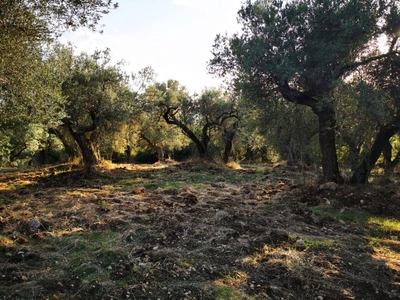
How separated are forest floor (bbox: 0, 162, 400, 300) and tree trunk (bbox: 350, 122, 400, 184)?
431mm

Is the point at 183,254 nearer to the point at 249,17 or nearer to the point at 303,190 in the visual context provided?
the point at 303,190

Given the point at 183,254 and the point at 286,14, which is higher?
the point at 286,14

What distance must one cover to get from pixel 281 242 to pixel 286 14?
7493 millimetres

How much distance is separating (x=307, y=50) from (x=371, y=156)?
447cm

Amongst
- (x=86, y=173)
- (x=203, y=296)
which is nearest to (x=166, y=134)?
(x=86, y=173)

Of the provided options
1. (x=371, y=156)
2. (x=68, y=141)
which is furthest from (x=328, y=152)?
(x=68, y=141)

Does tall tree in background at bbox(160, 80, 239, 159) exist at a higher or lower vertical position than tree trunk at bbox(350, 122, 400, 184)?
higher

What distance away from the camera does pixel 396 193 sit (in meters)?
9.48

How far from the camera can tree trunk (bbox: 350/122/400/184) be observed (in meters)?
10.2

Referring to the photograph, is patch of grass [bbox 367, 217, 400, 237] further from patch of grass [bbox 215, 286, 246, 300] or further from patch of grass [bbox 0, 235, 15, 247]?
patch of grass [bbox 0, 235, 15, 247]

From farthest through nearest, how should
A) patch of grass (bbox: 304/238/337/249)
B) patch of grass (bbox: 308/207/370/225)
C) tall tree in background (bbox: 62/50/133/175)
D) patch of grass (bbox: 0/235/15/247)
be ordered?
1. tall tree in background (bbox: 62/50/133/175)
2. patch of grass (bbox: 308/207/370/225)
3. patch of grass (bbox: 304/238/337/249)
4. patch of grass (bbox: 0/235/15/247)

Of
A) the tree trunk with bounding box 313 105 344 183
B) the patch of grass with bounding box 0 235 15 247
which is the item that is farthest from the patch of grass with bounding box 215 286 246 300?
the tree trunk with bounding box 313 105 344 183

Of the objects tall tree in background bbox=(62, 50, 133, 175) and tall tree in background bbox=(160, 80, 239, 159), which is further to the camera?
tall tree in background bbox=(160, 80, 239, 159)

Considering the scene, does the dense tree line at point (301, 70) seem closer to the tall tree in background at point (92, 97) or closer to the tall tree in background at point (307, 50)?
the tall tree in background at point (307, 50)
